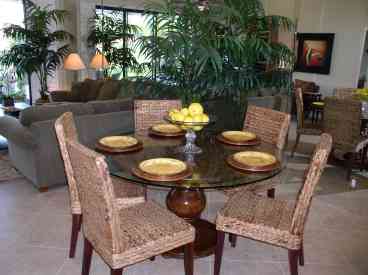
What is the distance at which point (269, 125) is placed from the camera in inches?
110

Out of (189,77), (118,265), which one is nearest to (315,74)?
(189,77)

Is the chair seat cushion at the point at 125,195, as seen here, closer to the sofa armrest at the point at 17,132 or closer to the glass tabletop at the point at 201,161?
the glass tabletop at the point at 201,161

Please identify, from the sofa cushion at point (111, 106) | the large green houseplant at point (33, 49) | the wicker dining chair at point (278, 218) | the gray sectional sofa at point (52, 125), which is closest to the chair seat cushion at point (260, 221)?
the wicker dining chair at point (278, 218)

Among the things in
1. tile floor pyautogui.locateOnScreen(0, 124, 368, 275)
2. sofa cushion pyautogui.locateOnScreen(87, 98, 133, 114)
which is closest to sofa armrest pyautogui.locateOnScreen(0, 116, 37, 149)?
tile floor pyautogui.locateOnScreen(0, 124, 368, 275)

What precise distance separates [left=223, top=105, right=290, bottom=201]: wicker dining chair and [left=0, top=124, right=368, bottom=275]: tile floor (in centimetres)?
46

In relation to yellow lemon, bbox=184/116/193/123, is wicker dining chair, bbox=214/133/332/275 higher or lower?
lower

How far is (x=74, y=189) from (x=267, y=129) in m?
1.59

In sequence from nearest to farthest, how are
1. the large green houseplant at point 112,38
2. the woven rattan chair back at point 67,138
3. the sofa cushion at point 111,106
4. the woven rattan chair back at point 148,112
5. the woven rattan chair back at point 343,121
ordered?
the woven rattan chair back at point 67,138, the woven rattan chair back at point 148,112, the sofa cushion at point 111,106, the woven rattan chair back at point 343,121, the large green houseplant at point 112,38

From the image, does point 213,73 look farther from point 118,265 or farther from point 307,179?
point 118,265

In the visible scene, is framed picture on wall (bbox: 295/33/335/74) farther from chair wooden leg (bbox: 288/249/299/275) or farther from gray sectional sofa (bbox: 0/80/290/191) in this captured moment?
chair wooden leg (bbox: 288/249/299/275)

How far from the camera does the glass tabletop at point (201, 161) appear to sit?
1.83 m

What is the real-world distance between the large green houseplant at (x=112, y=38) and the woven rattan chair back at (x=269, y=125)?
483 cm

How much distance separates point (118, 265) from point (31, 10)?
6.47 meters

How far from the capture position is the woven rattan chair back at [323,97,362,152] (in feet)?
12.9
